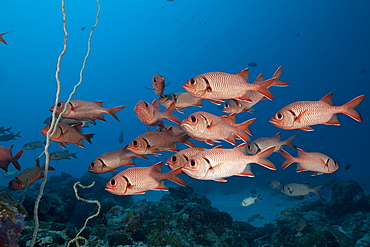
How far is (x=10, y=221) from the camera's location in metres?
2.47

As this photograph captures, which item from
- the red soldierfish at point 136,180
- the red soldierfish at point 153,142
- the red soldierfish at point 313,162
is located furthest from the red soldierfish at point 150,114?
the red soldierfish at point 313,162

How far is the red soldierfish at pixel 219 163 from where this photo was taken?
9.43ft

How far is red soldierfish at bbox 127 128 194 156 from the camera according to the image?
3723 millimetres

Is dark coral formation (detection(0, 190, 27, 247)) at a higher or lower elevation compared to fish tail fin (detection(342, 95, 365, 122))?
lower

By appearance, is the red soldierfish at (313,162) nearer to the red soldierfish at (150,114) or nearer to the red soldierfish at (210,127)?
the red soldierfish at (210,127)

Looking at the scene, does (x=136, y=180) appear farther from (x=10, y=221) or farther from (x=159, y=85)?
(x=159, y=85)

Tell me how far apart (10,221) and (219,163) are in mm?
2321

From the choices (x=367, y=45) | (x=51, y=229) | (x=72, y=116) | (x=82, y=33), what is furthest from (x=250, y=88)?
(x=82, y=33)

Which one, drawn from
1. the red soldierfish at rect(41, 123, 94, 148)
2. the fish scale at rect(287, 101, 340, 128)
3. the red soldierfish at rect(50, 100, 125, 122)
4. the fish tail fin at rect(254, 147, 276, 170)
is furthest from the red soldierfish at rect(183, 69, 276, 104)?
the red soldierfish at rect(41, 123, 94, 148)

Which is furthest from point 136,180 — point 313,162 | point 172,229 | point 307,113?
point 172,229

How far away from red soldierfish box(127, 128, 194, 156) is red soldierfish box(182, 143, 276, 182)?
3.32 ft

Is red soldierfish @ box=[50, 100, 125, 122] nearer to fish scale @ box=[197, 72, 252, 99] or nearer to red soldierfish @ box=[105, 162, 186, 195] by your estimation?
red soldierfish @ box=[105, 162, 186, 195]

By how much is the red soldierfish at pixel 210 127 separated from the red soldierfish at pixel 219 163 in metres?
0.43

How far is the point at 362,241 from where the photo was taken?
25.9 feet
